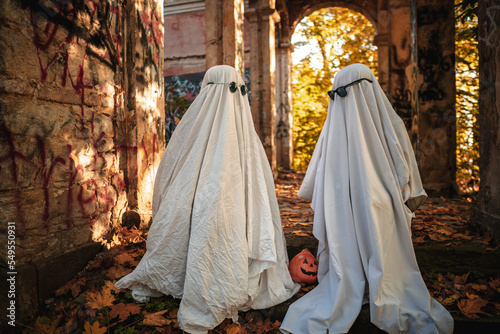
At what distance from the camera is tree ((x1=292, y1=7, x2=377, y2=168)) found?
14305mm

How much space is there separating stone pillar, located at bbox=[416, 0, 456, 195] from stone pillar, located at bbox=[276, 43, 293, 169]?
7387 mm

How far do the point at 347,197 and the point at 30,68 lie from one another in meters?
2.86

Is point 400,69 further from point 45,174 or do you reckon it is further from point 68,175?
point 45,174

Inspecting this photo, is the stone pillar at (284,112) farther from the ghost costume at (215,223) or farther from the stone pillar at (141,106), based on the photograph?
the ghost costume at (215,223)

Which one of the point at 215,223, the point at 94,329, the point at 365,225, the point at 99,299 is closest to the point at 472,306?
the point at 365,225

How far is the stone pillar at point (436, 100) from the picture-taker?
5.95 metres

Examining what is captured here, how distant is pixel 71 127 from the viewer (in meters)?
3.03

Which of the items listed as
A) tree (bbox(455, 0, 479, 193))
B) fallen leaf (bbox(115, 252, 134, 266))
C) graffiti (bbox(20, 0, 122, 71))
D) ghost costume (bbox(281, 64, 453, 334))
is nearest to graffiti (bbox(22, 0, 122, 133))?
graffiti (bbox(20, 0, 122, 71))

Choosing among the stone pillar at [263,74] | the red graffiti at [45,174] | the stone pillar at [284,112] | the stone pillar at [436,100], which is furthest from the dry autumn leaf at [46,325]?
the stone pillar at [284,112]

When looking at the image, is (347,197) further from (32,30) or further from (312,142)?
(312,142)

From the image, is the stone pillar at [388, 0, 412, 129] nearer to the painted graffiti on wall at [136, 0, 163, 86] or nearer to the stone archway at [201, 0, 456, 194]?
the stone archway at [201, 0, 456, 194]

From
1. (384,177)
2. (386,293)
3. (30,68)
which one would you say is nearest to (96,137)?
(30,68)

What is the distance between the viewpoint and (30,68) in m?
2.63

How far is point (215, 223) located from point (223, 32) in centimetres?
515
